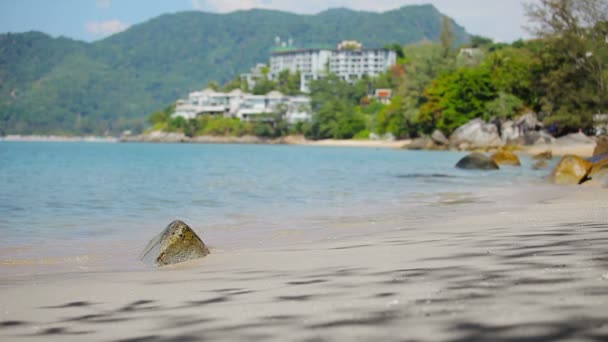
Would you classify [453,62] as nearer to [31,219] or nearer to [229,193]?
[229,193]

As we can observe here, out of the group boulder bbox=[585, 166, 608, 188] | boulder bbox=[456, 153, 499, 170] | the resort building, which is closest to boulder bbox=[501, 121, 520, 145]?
boulder bbox=[456, 153, 499, 170]

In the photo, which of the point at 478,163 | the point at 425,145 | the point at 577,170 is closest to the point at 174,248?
the point at 577,170

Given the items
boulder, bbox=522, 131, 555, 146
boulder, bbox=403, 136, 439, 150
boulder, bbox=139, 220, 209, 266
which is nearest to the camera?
boulder, bbox=139, 220, 209, 266

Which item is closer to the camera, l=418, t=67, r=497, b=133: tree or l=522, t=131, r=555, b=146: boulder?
l=522, t=131, r=555, b=146: boulder

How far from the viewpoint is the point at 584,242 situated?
675cm

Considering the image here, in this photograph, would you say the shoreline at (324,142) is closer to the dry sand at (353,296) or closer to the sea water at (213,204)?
the sea water at (213,204)

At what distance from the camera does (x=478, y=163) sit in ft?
120

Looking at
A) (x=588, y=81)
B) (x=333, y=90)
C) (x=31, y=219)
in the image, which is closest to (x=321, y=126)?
(x=333, y=90)

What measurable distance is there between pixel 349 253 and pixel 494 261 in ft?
7.50

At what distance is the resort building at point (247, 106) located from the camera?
15112 centimetres

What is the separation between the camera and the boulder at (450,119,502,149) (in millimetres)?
75188

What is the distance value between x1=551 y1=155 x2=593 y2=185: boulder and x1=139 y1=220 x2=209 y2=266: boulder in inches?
659

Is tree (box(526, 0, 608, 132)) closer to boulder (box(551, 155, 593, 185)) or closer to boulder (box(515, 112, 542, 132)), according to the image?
boulder (box(515, 112, 542, 132))

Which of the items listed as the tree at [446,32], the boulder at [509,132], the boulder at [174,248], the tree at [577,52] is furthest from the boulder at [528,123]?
the boulder at [174,248]
